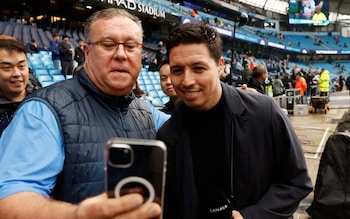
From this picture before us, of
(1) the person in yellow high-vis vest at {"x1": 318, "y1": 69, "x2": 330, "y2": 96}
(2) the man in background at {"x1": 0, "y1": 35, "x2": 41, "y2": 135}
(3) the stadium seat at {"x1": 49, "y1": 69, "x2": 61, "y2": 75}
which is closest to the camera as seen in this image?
(2) the man in background at {"x1": 0, "y1": 35, "x2": 41, "y2": 135}

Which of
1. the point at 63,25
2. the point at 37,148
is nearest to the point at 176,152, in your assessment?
the point at 37,148

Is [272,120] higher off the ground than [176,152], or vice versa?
[272,120]

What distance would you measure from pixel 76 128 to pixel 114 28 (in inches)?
16.6

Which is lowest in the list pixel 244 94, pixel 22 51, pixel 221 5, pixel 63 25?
pixel 244 94

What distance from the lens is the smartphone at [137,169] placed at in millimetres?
617

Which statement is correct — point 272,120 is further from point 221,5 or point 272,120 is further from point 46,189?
point 221,5

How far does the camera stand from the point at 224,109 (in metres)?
1.37

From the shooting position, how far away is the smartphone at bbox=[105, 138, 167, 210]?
2.02 ft

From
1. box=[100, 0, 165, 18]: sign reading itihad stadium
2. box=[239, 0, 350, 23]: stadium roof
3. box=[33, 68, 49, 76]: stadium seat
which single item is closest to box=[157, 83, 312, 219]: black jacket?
box=[33, 68, 49, 76]: stadium seat

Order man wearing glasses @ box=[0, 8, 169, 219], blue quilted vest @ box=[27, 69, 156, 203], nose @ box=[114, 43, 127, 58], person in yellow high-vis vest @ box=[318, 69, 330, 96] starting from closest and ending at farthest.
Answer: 1. man wearing glasses @ box=[0, 8, 169, 219]
2. blue quilted vest @ box=[27, 69, 156, 203]
3. nose @ box=[114, 43, 127, 58]
4. person in yellow high-vis vest @ box=[318, 69, 330, 96]

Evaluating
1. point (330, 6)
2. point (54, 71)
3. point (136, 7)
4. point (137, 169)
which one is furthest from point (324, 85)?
point (330, 6)

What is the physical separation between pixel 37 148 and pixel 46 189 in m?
0.14

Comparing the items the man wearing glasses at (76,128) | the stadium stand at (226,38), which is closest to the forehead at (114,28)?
the man wearing glasses at (76,128)

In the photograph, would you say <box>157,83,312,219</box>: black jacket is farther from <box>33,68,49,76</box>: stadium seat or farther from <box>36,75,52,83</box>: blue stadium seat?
<box>33,68,49,76</box>: stadium seat
